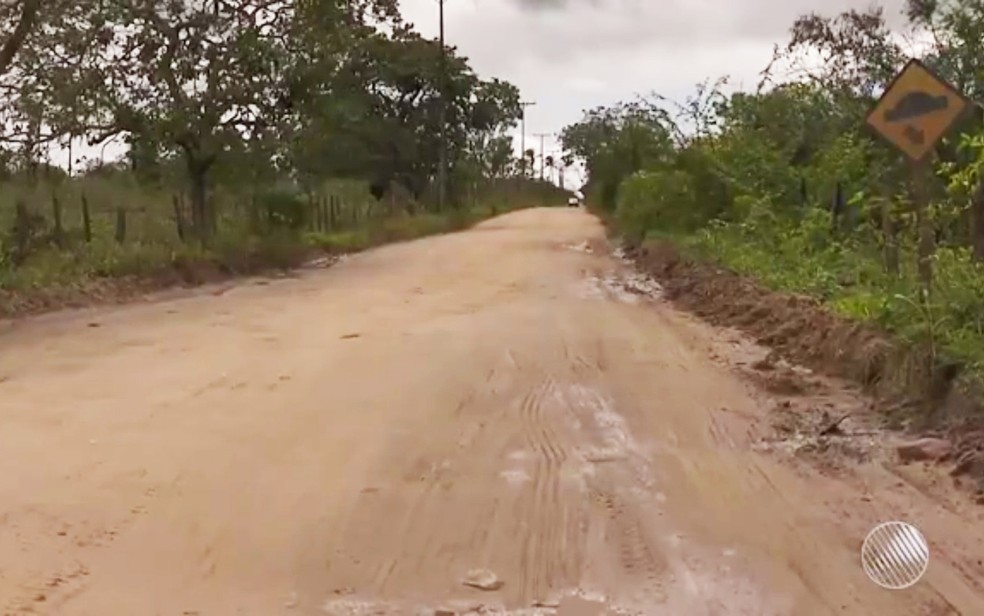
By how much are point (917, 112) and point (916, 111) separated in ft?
0.04

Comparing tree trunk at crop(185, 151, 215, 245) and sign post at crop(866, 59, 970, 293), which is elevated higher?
sign post at crop(866, 59, 970, 293)

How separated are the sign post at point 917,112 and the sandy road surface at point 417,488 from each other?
2.17m

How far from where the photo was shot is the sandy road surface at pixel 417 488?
216 inches

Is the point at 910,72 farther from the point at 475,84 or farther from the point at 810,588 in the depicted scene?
the point at 475,84

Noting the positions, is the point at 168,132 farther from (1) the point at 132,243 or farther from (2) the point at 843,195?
(2) the point at 843,195

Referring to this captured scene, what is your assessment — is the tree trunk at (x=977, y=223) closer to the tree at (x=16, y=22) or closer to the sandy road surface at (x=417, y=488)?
the sandy road surface at (x=417, y=488)

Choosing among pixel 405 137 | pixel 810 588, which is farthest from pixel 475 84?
pixel 810 588

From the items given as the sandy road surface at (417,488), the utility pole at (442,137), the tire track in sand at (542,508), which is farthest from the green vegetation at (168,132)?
the utility pole at (442,137)

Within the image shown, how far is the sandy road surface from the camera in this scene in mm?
5484

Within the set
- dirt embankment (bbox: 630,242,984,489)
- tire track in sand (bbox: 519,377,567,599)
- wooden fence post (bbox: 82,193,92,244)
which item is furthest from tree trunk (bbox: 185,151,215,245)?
tire track in sand (bbox: 519,377,567,599)

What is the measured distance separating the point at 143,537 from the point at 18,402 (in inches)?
164

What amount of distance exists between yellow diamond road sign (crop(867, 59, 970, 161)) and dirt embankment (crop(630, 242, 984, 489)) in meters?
1.43

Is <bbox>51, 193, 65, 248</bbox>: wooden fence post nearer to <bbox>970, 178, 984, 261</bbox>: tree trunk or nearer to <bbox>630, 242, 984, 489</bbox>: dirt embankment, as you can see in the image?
<bbox>630, 242, 984, 489</bbox>: dirt embankment

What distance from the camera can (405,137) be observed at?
59.6 meters
